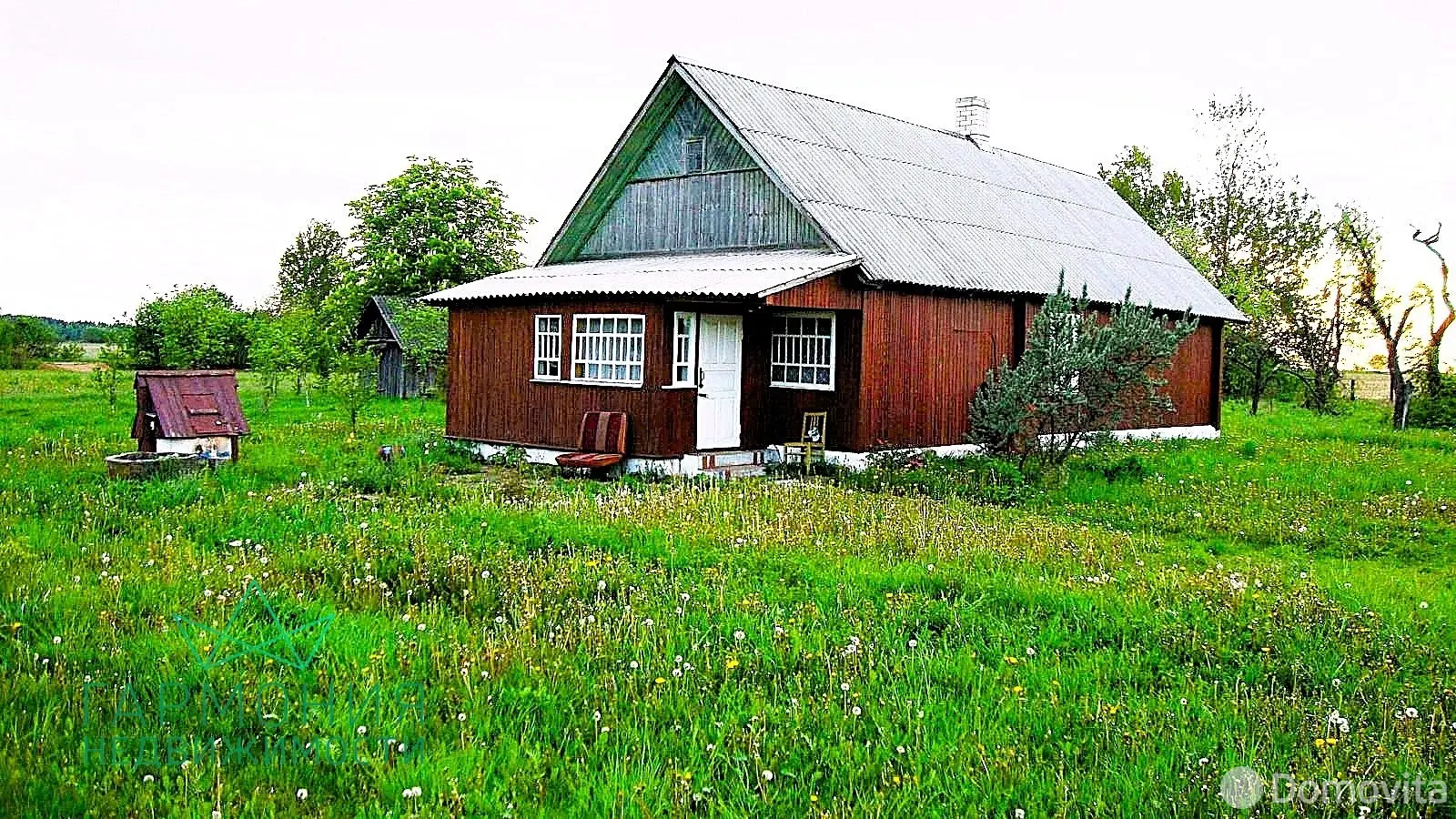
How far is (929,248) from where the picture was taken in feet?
62.6

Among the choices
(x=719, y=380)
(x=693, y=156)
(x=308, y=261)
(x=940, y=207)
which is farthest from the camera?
(x=308, y=261)

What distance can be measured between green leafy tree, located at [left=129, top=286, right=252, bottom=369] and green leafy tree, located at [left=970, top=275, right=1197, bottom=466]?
29636 millimetres

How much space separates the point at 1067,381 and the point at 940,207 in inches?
234

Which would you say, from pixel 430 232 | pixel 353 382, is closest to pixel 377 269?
pixel 430 232

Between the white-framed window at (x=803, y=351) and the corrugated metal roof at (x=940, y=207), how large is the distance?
1.28m

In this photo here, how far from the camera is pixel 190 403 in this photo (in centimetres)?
1444

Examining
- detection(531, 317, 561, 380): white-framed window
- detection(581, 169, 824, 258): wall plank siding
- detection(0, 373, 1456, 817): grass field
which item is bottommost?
detection(0, 373, 1456, 817): grass field

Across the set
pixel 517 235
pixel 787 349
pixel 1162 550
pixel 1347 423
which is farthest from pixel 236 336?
pixel 1162 550

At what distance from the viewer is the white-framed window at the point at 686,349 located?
1647cm

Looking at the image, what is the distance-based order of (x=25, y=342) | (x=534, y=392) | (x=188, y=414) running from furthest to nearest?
(x=25, y=342) < (x=534, y=392) < (x=188, y=414)

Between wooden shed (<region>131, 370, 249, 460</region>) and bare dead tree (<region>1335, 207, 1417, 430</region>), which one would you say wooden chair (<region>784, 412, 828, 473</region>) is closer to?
wooden shed (<region>131, 370, 249, 460</region>)

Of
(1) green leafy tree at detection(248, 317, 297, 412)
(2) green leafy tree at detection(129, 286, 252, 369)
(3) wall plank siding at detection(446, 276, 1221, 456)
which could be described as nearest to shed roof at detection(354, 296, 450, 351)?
(1) green leafy tree at detection(248, 317, 297, 412)

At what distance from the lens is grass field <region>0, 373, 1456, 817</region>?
5.19 metres

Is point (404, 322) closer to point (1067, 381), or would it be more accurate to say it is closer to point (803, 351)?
point (803, 351)
